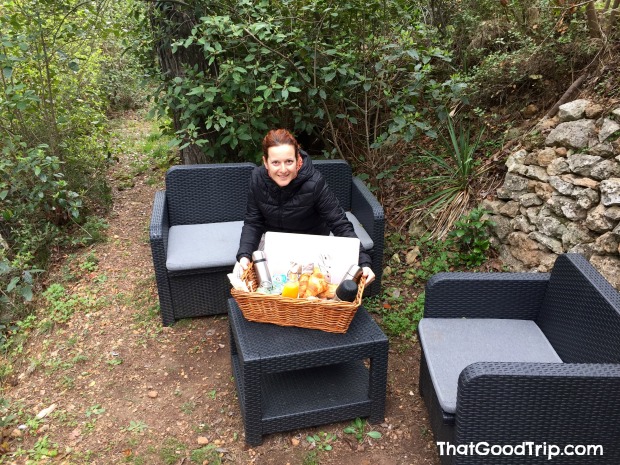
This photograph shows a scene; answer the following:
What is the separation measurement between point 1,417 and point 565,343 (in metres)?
3.11

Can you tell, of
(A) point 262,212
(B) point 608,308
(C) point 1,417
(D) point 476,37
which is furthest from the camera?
(D) point 476,37

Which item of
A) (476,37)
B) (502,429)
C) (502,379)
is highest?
(476,37)

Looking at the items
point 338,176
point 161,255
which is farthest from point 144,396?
point 338,176

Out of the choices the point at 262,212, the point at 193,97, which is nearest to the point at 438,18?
the point at 193,97

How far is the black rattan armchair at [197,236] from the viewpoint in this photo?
11.4ft

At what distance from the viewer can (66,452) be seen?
8.81ft

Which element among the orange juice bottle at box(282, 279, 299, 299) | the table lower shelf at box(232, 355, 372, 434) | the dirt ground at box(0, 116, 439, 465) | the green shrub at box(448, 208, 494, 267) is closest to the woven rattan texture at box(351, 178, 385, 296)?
the dirt ground at box(0, 116, 439, 465)

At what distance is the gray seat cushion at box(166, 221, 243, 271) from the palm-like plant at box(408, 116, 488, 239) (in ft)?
Answer: 5.39

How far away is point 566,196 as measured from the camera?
3479mm

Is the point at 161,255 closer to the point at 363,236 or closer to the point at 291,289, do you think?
the point at 291,289

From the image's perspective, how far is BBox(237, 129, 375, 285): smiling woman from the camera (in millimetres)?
2947

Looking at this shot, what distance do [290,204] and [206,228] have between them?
43.6 inches

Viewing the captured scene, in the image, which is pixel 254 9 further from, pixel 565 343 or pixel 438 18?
pixel 565 343

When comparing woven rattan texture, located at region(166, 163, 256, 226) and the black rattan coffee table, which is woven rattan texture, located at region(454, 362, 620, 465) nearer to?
the black rattan coffee table
